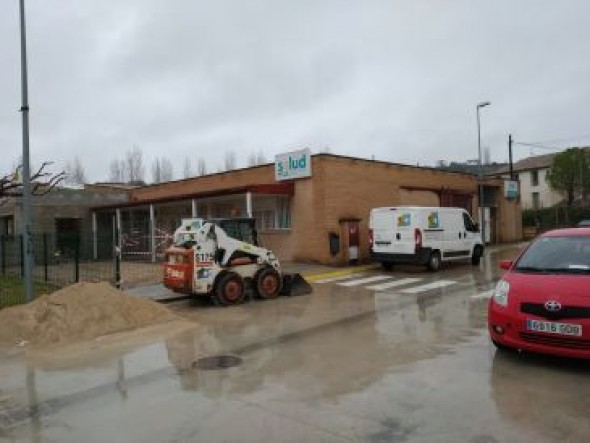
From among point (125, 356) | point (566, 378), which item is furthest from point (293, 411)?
point (125, 356)

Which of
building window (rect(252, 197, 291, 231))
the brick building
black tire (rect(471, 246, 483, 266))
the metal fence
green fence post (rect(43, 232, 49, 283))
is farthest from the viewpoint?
building window (rect(252, 197, 291, 231))

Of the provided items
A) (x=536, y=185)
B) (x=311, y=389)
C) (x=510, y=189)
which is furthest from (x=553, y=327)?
(x=536, y=185)

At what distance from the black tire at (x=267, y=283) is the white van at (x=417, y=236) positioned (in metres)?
6.23

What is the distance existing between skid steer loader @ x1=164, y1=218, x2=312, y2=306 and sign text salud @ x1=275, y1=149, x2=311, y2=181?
26.7ft

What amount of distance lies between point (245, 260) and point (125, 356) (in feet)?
18.1

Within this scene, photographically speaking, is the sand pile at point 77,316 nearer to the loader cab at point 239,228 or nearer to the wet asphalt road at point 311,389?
the wet asphalt road at point 311,389

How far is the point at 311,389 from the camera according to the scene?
655 cm

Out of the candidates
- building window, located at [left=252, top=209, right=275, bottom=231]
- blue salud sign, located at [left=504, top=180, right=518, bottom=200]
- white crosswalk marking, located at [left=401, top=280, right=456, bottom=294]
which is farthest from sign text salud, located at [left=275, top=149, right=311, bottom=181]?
blue salud sign, located at [left=504, top=180, right=518, bottom=200]

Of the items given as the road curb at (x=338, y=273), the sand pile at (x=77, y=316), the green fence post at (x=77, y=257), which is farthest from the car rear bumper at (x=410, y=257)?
the sand pile at (x=77, y=316)

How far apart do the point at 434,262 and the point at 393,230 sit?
1.71m

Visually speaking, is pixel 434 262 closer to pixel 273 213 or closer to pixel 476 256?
pixel 476 256

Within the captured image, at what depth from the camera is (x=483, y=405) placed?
18.9 feet

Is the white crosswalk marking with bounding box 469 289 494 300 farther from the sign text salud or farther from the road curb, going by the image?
the sign text salud

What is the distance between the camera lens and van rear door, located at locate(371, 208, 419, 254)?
1917 centimetres
